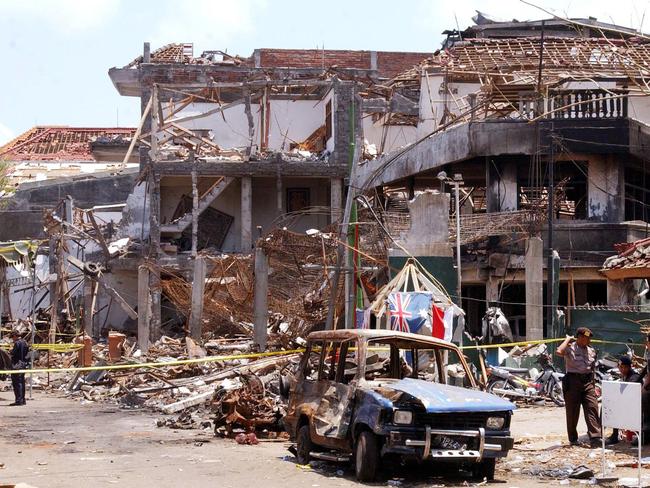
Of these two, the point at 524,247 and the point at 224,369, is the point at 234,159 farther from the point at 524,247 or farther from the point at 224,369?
the point at 224,369

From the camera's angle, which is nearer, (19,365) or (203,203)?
(19,365)

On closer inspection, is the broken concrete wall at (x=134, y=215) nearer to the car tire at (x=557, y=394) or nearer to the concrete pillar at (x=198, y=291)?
the concrete pillar at (x=198, y=291)

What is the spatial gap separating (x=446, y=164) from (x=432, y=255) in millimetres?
11168

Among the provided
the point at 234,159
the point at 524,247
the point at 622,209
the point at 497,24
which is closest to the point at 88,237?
the point at 234,159

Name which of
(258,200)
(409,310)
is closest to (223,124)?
(258,200)

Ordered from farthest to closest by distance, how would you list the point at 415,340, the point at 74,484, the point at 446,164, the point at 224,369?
the point at 446,164 < the point at 224,369 < the point at 415,340 < the point at 74,484

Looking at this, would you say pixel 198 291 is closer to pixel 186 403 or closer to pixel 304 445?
pixel 186 403

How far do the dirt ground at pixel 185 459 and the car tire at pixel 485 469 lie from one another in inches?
4.1

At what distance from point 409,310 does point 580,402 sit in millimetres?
6416

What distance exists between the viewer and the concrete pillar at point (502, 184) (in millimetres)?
34719

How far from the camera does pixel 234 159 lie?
43.6 metres

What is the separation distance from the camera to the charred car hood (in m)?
11.9

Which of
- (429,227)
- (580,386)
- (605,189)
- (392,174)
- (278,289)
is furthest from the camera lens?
(392,174)

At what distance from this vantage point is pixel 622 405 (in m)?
12.0
